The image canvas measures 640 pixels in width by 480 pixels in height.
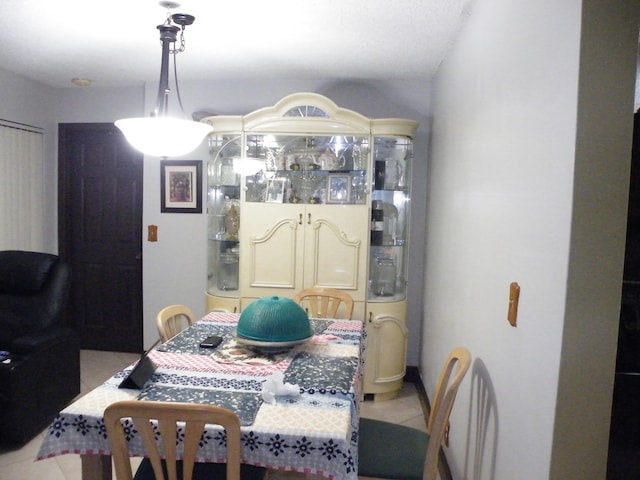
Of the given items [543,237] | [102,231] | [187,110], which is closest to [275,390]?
[543,237]

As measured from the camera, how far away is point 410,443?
1794 mm

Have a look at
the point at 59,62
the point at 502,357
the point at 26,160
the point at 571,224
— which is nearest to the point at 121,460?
the point at 502,357

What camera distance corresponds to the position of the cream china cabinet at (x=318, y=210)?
319 centimetres

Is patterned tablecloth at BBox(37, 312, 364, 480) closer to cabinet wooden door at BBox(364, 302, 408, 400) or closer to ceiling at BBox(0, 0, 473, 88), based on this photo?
cabinet wooden door at BBox(364, 302, 408, 400)

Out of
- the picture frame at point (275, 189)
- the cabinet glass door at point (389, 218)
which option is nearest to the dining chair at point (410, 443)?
the cabinet glass door at point (389, 218)

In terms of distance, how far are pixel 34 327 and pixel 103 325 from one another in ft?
4.29

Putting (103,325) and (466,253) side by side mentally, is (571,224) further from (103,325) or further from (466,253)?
(103,325)

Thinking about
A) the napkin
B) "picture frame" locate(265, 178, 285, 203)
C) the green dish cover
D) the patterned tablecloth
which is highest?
"picture frame" locate(265, 178, 285, 203)

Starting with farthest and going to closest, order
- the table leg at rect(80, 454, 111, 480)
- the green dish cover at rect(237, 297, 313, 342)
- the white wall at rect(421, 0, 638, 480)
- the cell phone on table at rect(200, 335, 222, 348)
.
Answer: the cell phone on table at rect(200, 335, 222, 348)
the green dish cover at rect(237, 297, 313, 342)
the table leg at rect(80, 454, 111, 480)
the white wall at rect(421, 0, 638, 480)

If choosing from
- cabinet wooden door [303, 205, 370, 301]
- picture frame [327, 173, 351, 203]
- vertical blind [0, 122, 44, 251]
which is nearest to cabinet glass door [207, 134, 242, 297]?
cabinet wooden door [303, 205, 370, 301]

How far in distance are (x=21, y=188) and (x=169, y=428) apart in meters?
3.36

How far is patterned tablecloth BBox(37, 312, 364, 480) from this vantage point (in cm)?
129

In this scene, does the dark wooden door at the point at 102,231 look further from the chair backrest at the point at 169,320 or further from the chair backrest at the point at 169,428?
the chair backrest at the point at 169,428

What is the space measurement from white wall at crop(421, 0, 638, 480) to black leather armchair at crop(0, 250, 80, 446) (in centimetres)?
230
